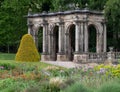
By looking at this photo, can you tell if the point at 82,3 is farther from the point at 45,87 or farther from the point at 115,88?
the point at 115,88

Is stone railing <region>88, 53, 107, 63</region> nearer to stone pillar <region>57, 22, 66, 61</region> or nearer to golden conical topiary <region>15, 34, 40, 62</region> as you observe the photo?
stone pillar <region>57, 22, 66, 61</region>

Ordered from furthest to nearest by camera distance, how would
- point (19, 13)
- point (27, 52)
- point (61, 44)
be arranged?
point (19, 13)
point (61, 44)
point (27, 52)

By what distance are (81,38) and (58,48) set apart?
484 cm

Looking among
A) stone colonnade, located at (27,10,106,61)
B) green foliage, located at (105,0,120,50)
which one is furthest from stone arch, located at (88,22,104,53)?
green foliage, located at (105,0,120,50)

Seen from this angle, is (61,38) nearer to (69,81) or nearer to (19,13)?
(19,13)

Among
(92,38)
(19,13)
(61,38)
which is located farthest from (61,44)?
(19,13)

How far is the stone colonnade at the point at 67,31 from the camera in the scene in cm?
3312

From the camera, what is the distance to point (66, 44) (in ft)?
115

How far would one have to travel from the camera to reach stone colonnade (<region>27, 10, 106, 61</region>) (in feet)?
109

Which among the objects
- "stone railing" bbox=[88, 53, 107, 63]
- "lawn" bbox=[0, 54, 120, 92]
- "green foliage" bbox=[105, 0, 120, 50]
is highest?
"green foliage" bbox=[105, 0, 120, 50]

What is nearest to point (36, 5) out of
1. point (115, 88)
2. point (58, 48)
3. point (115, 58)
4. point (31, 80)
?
point (58, 48)

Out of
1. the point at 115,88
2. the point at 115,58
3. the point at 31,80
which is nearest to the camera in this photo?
the point at 115,88

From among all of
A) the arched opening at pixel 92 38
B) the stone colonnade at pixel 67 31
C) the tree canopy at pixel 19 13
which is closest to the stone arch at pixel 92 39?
the arched opening at pixel 92 38

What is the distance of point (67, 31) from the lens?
35031mm
